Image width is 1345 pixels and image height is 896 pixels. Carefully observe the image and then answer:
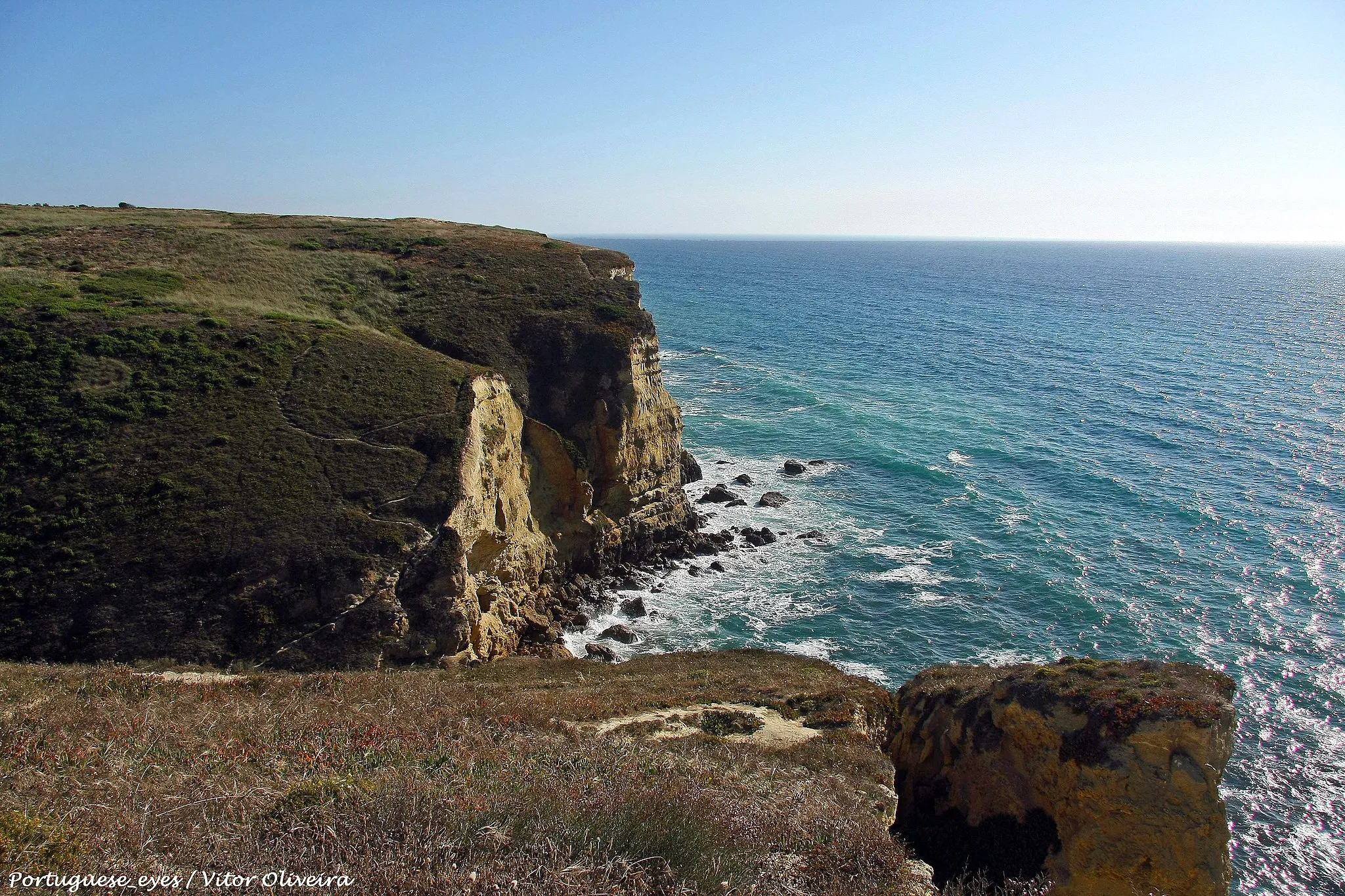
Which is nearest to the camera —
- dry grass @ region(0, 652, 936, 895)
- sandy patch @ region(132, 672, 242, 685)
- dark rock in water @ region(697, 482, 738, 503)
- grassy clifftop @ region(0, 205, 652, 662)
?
dry grass @ region(0, 652, 936, 895)

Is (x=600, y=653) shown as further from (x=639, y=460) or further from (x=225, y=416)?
(x=225, y=416)

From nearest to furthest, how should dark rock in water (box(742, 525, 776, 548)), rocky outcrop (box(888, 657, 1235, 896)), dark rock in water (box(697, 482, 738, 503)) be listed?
rocky outcrop (box(888, 657, 1235, 896))
dark rock in water (box(742, 525, 776, 548))
dark rock in water (box(697, 482, 738, 503))

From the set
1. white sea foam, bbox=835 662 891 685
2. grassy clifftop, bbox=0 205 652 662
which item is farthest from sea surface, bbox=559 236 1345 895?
grassy clifftop, bbox=0 205 652 662

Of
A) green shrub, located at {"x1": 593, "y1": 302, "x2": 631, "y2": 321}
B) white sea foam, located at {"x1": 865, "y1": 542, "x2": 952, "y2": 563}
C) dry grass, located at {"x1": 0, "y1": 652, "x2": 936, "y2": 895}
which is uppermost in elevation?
green shrub, located at {"x1": 593, "y1": 302, "x2": 631, "y2": 321}

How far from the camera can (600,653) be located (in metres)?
33.9

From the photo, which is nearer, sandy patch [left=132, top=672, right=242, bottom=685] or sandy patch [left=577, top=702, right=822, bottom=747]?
sandy patch [left=132, top=672, right=242, bottom=685]

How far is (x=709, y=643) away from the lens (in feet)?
117

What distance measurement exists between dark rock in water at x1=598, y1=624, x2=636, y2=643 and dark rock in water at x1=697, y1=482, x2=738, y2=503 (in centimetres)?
1588

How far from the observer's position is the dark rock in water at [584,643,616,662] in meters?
33.7

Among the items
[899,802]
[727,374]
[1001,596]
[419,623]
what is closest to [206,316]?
[419,623]

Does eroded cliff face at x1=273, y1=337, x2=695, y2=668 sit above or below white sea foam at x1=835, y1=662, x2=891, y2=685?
above

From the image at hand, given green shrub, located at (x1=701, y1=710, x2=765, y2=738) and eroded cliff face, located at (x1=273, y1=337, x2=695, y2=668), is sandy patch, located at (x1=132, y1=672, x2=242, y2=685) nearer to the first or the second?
eroded cliff face, located at (x1=273, y1=337, x2=695, y2=668)

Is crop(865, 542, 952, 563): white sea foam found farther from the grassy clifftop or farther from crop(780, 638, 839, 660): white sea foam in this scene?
the grassy clifftop

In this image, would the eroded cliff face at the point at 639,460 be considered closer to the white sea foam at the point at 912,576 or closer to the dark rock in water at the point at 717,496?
the dark rock in water at the point at 717,496
